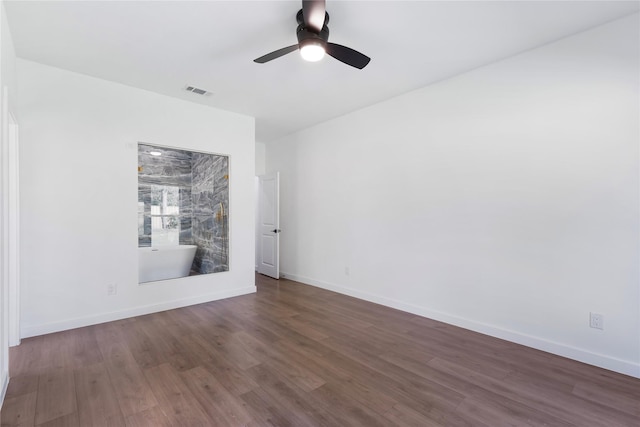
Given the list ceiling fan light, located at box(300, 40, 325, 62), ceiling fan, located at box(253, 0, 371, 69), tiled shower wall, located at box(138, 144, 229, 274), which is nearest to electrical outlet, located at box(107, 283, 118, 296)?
tiled shower wall, located at box(138, 144, 229, 274)

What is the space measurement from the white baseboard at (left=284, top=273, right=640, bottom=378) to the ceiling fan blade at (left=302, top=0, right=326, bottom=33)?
326 centimetres

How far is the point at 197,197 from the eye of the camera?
6203 millimetres

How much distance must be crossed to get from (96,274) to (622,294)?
515cm

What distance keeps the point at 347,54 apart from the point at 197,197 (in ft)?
15.7

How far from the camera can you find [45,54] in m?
2.99

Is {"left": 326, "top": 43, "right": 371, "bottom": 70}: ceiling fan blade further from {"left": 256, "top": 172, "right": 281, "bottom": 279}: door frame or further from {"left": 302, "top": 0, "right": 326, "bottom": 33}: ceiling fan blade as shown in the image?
{"left": 256, "top": 172, "right": 281, "bottom": 279}: door frame

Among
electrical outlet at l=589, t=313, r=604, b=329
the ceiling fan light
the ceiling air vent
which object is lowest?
electrical outlet at l=589, t=313, r=604, b=329

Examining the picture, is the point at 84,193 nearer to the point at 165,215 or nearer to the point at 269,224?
the point at 165,215

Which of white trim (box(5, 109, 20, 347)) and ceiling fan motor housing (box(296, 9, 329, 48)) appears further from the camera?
white trim (box(5, 109, 20, 347))

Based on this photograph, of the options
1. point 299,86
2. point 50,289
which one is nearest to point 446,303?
point 299,86

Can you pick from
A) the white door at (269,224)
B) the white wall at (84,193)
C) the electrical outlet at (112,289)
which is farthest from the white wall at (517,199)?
the electrical outlet at (112,289)

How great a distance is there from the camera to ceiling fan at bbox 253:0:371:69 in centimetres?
206

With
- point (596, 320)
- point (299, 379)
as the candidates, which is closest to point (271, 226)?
point (299, 379)

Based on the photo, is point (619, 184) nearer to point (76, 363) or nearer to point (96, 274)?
point (76, 363)
